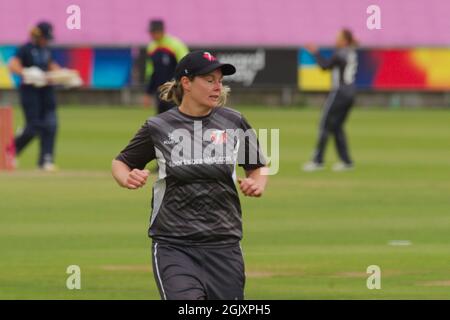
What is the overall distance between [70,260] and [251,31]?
34673mm

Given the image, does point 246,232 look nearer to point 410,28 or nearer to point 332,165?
point 332,165

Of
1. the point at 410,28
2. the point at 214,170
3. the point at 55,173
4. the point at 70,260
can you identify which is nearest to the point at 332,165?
the point at 55,173

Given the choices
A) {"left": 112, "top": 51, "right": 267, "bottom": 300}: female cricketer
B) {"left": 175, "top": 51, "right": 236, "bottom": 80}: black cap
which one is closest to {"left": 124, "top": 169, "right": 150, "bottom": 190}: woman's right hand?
{"left": 112, "top": 51, "right": 267, "bottom": 300}: female cricketer

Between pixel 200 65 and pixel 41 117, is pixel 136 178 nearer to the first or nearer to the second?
pixel 200 65

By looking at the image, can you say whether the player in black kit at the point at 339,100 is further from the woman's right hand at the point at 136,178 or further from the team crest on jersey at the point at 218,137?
the woman's right hand at the point at 136,178

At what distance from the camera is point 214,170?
29.5 feet

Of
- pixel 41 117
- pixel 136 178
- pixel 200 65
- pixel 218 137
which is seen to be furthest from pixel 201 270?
pixel 41 117

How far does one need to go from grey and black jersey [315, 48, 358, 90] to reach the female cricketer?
47.3 feet

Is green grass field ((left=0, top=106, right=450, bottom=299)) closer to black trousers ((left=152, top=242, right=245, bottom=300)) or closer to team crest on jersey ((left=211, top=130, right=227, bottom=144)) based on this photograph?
black trousers ((left=152, top=242, right=245, bottom=300))

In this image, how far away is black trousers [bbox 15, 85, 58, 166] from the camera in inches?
920

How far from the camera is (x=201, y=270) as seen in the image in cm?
888

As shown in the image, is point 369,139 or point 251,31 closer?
point 369,139

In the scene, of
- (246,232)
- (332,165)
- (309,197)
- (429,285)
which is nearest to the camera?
(429,285)

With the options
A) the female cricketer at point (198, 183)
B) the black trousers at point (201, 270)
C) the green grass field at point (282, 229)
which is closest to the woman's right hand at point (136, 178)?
the female cricketer at point (198, 183)
